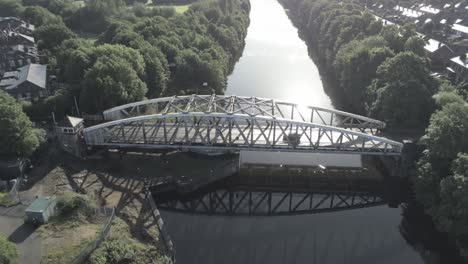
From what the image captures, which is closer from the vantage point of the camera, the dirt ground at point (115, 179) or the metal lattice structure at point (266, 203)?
the dirt ground at point (115, 179)

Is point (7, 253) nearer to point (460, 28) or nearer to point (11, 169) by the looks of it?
point (11, 169)

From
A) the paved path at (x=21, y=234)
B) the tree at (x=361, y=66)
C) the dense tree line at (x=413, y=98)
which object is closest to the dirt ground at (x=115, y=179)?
the paved path at (x=21, y=234)

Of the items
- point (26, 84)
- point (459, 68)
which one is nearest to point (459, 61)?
point (459, 68)

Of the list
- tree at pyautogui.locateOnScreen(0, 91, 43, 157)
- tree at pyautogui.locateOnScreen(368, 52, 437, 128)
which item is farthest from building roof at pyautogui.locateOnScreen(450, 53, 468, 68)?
tree at pyautogui.locateOnScreen(0, 91, 43, 157)

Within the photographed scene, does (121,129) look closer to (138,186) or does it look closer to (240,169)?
(138,186)

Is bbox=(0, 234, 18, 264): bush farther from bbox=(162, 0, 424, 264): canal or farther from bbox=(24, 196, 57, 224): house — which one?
bbox=(162, 0, 424, 264): canal

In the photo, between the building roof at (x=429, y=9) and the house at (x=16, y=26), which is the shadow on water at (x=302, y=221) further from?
the building roof at (x=429, y=9)

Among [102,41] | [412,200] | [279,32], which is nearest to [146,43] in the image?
[102,41]
